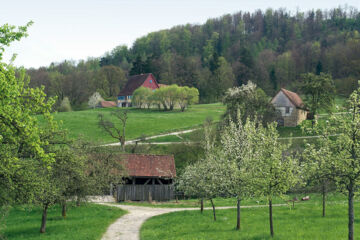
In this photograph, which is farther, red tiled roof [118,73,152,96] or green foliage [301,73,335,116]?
red tiled roof [118,73,152,96]

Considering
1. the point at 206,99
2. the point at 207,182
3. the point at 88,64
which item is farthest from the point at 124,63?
the point at 207,182

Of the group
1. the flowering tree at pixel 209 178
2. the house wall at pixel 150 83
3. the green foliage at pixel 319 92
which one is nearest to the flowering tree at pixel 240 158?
the flowering tree at pixel 209 178

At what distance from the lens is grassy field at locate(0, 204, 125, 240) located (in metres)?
19.9

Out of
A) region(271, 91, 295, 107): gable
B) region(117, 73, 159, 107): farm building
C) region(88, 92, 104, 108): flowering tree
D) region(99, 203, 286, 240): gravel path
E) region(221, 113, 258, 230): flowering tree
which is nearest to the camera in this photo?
region(221, 113, 258, 230): flowering tree

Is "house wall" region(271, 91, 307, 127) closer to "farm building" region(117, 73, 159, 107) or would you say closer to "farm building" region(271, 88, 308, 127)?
"farm building" region(271, 88, 308, 127)

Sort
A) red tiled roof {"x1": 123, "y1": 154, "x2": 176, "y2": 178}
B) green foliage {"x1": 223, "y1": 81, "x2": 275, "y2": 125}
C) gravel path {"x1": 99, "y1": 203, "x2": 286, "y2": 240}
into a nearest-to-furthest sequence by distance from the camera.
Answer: gravel path {"x1": 99, "y1": 203, "x2": 286, "y2": 240}
red tiled roof {"x1": 123, "y1": 154, "x2": 176, "y2": 178}
green foliage {"x1": 223, "y1": 81, "x2": 275, "y2": 125}

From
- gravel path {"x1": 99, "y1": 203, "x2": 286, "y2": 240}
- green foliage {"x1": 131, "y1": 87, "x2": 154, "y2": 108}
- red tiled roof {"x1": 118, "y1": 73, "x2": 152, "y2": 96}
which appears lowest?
gravel path {"x1": 99, "y1": 203, "x2": 286, "y2": 240}

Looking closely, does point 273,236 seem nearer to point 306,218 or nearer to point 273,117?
point 306,218

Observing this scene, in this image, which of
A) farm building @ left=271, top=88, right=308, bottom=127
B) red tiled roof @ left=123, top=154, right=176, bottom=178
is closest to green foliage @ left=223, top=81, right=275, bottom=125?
farm building @ left=271, top=88, right=308, bottom=127

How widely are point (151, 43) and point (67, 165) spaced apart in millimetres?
157958

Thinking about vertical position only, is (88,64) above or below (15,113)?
above

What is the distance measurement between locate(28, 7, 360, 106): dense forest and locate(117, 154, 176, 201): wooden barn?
60.8 meters

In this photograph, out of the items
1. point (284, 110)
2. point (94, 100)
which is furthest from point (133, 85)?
point (284, 110)

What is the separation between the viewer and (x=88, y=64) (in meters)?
162
